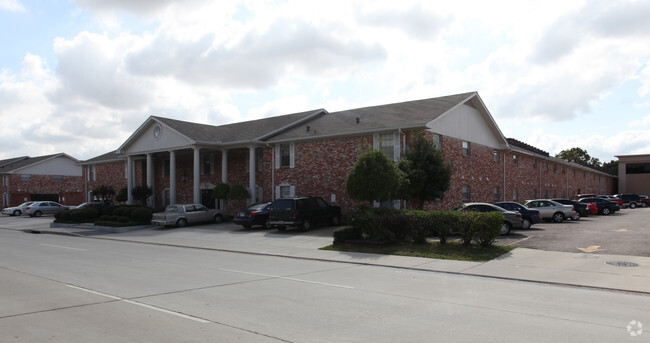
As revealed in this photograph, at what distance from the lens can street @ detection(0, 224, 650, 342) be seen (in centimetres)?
620

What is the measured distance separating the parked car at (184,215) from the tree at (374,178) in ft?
41.3

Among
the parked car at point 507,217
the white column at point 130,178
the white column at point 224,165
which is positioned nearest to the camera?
the parked car at point 507,217

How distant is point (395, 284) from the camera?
1026 centimetres

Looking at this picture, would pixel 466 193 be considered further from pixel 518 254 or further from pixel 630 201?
pixel 630 201

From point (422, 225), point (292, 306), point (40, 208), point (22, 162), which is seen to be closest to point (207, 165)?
point (40, 208)

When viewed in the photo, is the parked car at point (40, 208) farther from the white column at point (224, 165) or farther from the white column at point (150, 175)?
the white column at point (224, 165)

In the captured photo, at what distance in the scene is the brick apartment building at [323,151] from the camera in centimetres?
2606

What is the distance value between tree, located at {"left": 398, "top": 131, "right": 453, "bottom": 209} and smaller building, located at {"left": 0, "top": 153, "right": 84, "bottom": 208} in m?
47.4

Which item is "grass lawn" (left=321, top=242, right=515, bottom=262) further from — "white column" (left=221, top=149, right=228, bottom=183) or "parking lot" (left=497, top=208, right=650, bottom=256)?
"white column" (left=221, top=149, right=228, bottom=183)

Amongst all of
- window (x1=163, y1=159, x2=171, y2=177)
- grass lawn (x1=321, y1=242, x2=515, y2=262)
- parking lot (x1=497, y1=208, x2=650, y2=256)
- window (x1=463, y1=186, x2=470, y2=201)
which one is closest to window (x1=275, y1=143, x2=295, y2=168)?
window (x1=463, y1=186, x2=470, y2=201)

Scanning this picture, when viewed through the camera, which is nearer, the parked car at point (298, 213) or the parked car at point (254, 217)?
the parked car at point (298, 213)

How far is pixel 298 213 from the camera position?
22688 millimetres

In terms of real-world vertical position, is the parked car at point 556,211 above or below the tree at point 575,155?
below

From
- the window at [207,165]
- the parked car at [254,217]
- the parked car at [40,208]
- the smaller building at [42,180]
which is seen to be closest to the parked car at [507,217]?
the parked car at [254,217]
